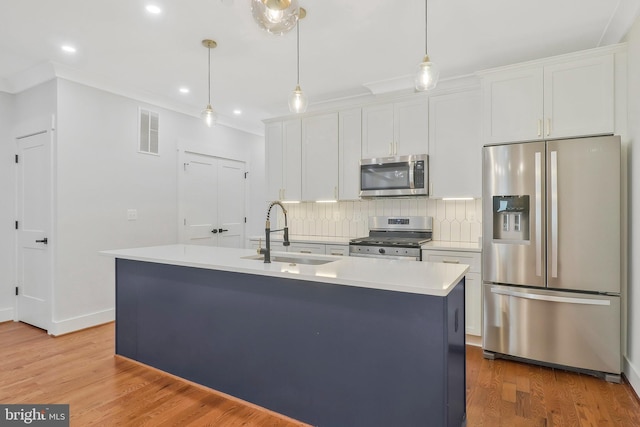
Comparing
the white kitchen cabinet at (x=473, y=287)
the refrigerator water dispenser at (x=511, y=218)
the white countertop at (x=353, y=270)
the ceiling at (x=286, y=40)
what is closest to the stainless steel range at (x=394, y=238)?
the white kitchen cabinet at (x=473, y=287)

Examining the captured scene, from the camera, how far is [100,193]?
3936mm

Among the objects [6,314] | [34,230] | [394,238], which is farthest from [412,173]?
[6,314]

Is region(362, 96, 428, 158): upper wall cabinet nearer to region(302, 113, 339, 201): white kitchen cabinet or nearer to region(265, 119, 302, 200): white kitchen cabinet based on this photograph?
region(302, 113, 339, 201): white kitchen cabinet

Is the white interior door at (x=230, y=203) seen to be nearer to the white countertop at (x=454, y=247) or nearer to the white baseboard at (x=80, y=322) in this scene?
the white baseboard at (x=80, y=322)

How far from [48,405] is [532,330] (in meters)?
Answer: 3.52

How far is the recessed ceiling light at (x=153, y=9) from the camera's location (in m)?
2.52

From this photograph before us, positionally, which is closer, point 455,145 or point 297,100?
point 297,100

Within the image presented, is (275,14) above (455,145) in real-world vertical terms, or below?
above

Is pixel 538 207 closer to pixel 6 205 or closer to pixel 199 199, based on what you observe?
pixel 199 199

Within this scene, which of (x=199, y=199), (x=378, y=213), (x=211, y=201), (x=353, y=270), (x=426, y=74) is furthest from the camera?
(x=211, y=201)

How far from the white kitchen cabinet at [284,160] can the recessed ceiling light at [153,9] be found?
2.22m

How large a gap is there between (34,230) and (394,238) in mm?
3901

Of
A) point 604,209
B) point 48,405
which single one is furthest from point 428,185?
point 48,405

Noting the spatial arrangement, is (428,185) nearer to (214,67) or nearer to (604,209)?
(604,209)
